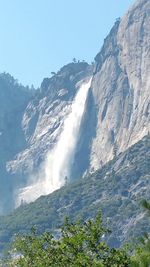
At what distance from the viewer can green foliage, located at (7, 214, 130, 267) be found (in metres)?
44.0

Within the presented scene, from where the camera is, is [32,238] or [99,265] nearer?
[99,265]

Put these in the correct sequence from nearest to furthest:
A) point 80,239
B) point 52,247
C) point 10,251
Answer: point 80,239 → point 52,247 → point 10,251

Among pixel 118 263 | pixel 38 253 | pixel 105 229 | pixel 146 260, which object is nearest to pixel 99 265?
pixel 118 263

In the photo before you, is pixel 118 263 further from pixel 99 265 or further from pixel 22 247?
pixel 22 247

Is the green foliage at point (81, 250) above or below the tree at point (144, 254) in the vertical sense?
below

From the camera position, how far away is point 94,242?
4603 cm

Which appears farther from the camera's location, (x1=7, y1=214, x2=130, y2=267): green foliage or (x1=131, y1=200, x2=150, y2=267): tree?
(x1=7, y1=214, x2=130, y2=267): green foliage

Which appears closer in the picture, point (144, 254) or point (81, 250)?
point (144, 254)

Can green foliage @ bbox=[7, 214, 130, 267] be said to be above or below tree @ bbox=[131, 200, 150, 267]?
below

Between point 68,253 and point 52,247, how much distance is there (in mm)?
3361

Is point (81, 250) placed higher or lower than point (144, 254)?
lower

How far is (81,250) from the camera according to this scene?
150 ft

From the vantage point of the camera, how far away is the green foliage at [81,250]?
44.0 m

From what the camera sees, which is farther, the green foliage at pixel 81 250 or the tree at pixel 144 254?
the green foliage at pixel 81 250
